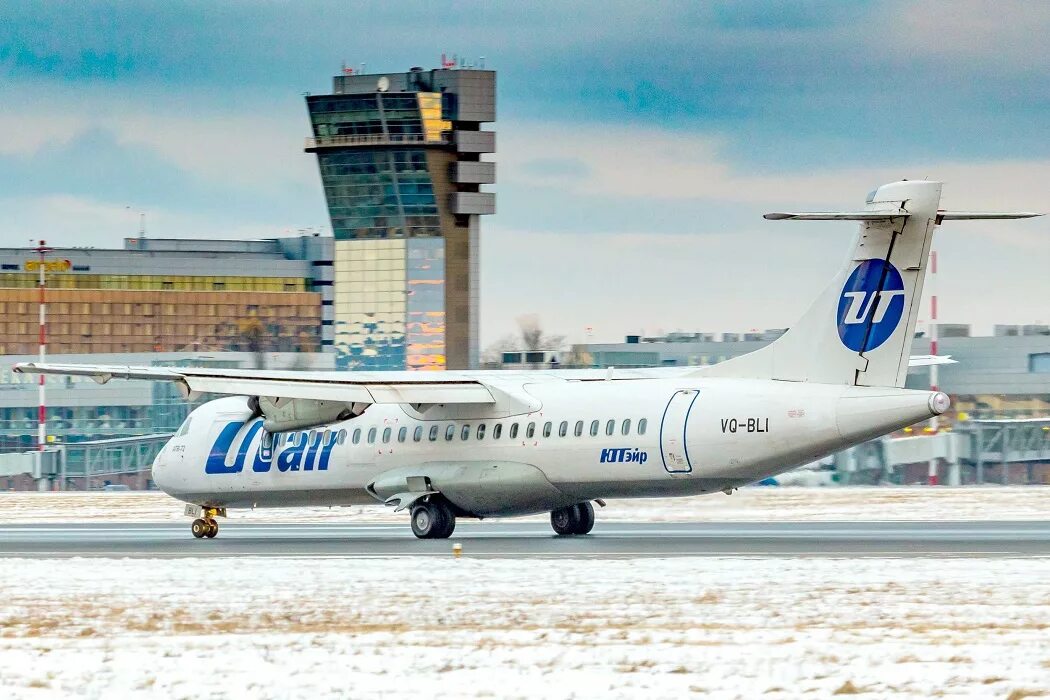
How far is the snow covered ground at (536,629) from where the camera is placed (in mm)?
13688

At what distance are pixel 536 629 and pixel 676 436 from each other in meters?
12.8

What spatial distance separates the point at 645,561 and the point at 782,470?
5118 mm

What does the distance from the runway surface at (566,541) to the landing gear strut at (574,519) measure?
32cm

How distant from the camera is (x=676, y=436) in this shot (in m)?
29.4

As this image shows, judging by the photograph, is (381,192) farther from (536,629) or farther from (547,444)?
(536,629)

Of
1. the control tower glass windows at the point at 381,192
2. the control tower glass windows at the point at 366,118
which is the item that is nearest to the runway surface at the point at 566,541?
the control tower glass windows at the point at 381,192

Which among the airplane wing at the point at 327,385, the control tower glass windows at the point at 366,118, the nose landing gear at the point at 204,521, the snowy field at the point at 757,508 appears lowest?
the snowy field at the point at 757,508

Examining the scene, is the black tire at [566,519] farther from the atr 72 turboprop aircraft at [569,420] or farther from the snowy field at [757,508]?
the snowy field at [757,508]

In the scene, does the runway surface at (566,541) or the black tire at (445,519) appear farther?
the black tire at (445,519)

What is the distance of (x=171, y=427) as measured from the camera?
9506 centimetres

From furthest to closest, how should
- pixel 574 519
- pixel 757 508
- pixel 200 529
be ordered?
pixel 757 508 < pixel 200 529 < pixel 574 519

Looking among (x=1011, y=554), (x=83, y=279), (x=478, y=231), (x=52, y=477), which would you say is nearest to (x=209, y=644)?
(x=1011, y=554)

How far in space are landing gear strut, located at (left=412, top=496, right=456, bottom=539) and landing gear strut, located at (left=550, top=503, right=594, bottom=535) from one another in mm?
2349

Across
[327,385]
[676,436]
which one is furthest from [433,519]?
[676,436]
